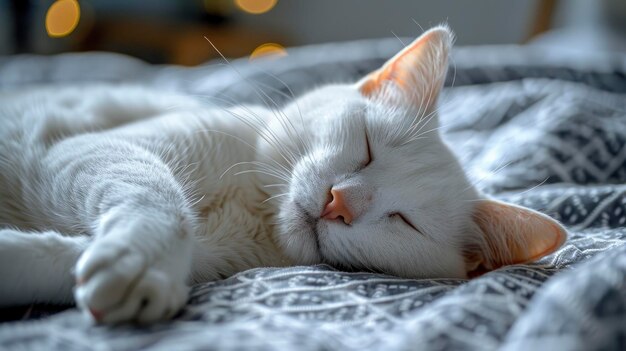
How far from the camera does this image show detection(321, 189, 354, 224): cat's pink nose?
3.33ft

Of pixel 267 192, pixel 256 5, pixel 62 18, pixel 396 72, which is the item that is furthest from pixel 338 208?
pixel 62 18

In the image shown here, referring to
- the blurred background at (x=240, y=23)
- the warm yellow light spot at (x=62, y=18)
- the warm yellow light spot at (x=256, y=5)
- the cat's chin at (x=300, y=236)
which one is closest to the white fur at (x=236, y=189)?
the cat's chin at (x=300, y=236)

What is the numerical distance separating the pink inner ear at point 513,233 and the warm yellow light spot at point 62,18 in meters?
3.42

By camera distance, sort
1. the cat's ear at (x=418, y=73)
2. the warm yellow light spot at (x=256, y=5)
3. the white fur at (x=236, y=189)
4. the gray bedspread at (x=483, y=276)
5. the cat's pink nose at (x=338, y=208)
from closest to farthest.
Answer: the gray bedspread at (x=483, y=276) → the white fur at (x=236, y=189) → the cat's pink nose at (x=338, y=208) → the cat's ear at (x=418, y=73) → the warm yellow light spot at (x=256, y=5)

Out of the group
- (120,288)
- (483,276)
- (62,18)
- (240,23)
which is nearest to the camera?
(120,288)

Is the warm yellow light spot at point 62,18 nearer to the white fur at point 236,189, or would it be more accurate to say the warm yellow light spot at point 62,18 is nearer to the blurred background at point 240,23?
the blurred background at point 240,23

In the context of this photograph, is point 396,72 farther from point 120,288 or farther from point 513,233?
point 120,288

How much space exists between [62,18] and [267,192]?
323cm

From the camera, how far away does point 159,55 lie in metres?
4.12

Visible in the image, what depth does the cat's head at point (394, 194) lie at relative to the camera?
3.42ft

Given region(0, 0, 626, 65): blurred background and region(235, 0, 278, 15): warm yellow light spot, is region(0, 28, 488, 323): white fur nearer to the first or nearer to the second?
region(0, 0, 626, 65): blurred background

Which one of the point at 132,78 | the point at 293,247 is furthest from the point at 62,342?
the point at 132,78

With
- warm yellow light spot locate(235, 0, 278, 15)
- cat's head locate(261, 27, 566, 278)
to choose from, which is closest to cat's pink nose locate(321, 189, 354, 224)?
cat's head locate(261, 27, 566, 278)

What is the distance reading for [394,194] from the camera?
106 centimetres
